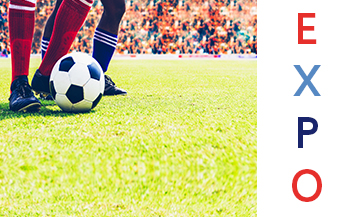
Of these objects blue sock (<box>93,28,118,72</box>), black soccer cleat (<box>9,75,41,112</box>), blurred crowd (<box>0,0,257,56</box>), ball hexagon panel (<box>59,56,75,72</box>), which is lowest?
black soccer cleat (<box>9,75,41,112</box>)

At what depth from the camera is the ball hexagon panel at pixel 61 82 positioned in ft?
5.99

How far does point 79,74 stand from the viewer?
1.86m

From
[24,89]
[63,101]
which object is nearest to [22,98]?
[24,89]

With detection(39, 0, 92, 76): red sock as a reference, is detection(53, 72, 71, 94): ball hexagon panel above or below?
below

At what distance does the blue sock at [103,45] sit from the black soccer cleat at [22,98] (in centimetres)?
69

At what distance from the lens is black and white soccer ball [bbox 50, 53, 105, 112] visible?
5.98 feet

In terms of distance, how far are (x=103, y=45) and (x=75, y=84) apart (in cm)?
83

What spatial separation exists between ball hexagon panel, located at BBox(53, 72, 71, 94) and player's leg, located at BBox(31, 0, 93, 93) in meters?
0.26

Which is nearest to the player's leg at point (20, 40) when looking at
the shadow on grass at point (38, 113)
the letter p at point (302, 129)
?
the shadow on grass at point (38, 113)

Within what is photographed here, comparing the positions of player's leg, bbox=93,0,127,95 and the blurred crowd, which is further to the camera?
the blurred crowd

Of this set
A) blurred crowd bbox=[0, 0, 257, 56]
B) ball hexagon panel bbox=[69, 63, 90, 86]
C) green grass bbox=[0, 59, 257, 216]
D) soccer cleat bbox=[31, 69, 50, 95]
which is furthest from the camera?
blurred crowd bbox=[0, 0, 257, 56]

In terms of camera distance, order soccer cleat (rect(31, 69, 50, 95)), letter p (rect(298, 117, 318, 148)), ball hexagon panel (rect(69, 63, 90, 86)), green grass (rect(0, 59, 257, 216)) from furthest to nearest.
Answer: soccer cleat (rect(31, 69, 50, 95))
ball hexagon panel (rect(69, 63, 90, 86))
letter p (rect(298, 117, 318, 148))
green grass (rect(0, 59, 257, 216))

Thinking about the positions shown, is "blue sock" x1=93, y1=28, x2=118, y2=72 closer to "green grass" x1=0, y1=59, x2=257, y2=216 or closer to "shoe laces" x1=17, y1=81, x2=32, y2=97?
"shoe laces" x1=17, y1=81, x2=32, y2=97

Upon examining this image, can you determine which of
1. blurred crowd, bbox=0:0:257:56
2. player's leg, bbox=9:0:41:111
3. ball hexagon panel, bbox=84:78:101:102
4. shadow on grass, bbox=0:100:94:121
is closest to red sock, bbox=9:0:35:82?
player's leg, bbox=9:0:41:111
